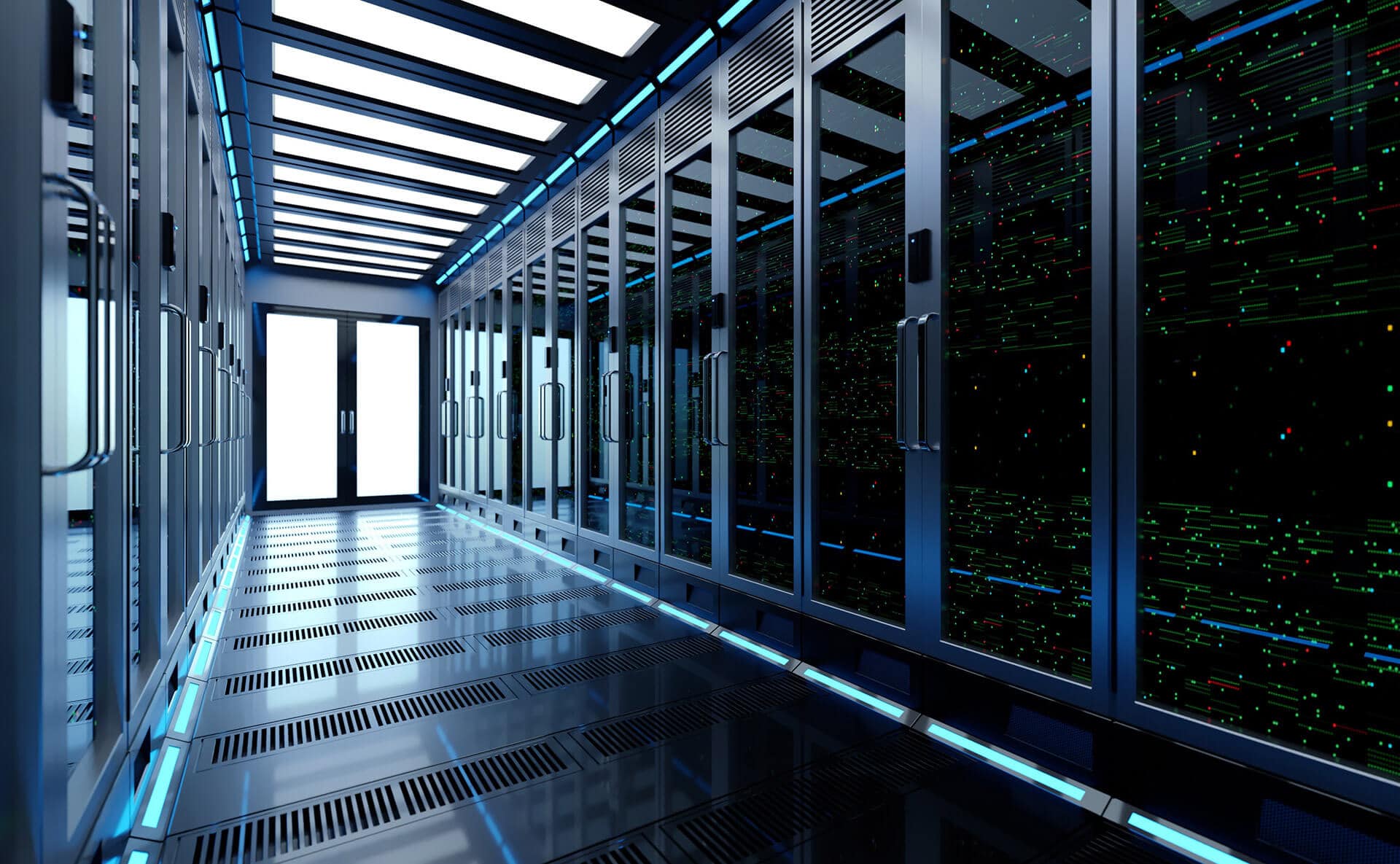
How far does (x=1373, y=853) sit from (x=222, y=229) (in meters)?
6.08

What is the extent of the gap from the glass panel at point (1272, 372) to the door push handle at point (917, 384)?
0.62m

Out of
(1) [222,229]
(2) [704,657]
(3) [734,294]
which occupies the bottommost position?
(2) [704,657]

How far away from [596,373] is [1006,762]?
3.60 metres

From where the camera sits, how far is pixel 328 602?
3590mm

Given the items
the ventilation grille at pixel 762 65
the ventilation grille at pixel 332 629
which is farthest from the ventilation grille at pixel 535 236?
the ventilation grille at pixel 332 629

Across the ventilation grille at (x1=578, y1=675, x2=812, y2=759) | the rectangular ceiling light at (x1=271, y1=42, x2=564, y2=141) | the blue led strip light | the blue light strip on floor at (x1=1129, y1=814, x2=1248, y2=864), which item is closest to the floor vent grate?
the ventilation grille at (x1=578, y1=675, x2=812, y2=759)

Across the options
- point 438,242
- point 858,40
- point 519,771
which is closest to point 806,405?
point 858,40

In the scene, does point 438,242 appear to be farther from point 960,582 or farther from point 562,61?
point 960,582

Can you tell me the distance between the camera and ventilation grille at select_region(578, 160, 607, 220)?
4477mm

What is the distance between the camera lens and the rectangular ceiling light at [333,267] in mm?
7324

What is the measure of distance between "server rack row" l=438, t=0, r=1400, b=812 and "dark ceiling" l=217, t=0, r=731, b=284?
504mm

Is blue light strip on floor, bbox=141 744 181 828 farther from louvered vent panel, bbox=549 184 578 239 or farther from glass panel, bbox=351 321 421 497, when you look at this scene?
glass panel, bbox=351 321 421 497

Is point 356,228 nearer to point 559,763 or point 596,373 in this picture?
point 596,373

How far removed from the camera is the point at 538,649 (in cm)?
288
